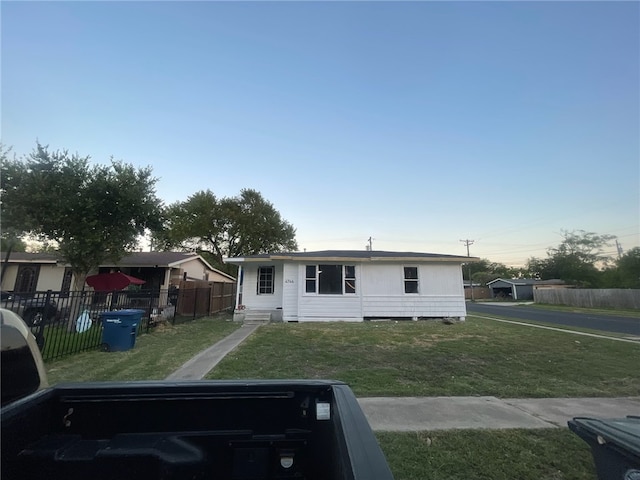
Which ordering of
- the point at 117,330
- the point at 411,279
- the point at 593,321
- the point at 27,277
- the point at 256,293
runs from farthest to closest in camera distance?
the point at 27,277 < the point at 593,321 < the point at 256,293 < the point at 411,279 < the point at 117,330

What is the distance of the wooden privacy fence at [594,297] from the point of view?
27195 mm

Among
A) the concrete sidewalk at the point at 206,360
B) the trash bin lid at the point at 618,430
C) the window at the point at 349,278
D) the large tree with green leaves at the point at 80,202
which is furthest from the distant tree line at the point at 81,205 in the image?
the trash bin lid at the point at 618,430

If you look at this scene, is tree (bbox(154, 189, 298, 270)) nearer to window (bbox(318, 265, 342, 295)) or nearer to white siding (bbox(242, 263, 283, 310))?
white siding (bbox(242, 263, 283, 310))

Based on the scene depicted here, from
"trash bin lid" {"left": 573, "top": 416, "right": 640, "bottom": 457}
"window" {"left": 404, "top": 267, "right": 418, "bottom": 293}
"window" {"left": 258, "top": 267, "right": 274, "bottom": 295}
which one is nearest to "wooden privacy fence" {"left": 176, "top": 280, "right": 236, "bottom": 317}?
"window" {"left": 258, "top": 267, "right": 274, "bottom": 295}

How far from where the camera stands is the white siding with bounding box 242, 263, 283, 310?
49.5ft

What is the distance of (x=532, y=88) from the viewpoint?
35.4ft

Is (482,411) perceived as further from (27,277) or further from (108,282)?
(27,277)

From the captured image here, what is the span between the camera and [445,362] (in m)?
6.87

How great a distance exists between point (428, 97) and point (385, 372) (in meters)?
10.2

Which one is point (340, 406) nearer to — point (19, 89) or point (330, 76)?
point (19, 89)

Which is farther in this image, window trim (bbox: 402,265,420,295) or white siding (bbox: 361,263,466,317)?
window trim (bbox: 402,265,420,295)

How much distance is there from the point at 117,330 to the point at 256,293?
763 cm

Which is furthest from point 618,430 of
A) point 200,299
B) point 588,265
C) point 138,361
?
point 588,265

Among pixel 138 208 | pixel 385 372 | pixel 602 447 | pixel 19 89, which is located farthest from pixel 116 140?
pixel 602 447
